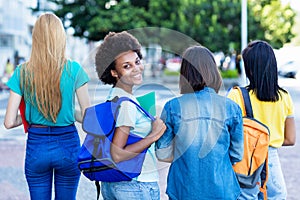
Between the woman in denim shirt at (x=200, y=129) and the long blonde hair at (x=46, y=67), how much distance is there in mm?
756

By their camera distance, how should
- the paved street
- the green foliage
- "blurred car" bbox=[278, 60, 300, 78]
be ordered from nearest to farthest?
the paved street < the green foliage < "blurred car" bbox=[278, 60, 300, 78]

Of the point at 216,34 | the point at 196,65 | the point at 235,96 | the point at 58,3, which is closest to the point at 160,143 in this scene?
the point at 196,65

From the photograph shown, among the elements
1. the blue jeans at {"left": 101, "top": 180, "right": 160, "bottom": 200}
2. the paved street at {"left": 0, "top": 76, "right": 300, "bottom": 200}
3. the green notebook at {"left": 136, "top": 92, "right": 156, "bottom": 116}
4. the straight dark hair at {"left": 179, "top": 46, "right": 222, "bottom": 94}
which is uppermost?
the straight dark hair at {"left": 179, "top": 46, "right": 222, "bottom": 94}

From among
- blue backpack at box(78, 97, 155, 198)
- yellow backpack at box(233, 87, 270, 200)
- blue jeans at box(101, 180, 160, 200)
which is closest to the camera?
blue backpack at box(78, 97, 155, 198)

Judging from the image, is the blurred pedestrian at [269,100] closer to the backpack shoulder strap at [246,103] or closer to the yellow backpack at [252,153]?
the backpack shoulder strap at [246,103]

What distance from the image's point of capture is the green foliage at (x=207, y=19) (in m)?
28.0

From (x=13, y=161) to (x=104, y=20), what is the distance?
23.1 meters

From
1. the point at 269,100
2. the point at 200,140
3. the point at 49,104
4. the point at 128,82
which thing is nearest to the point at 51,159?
the point at 49,104

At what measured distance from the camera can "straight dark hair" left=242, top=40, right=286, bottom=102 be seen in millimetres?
3199

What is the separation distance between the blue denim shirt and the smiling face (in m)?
0.21

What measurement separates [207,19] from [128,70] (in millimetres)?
26680

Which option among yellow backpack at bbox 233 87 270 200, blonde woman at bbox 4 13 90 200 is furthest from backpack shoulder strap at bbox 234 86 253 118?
blonde woman at bbox 4 13 90 200

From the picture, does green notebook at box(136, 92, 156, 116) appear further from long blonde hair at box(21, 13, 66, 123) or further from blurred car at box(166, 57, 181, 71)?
long blonde hair at box(21, 13, 66, 123)

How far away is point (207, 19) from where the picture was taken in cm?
2889
